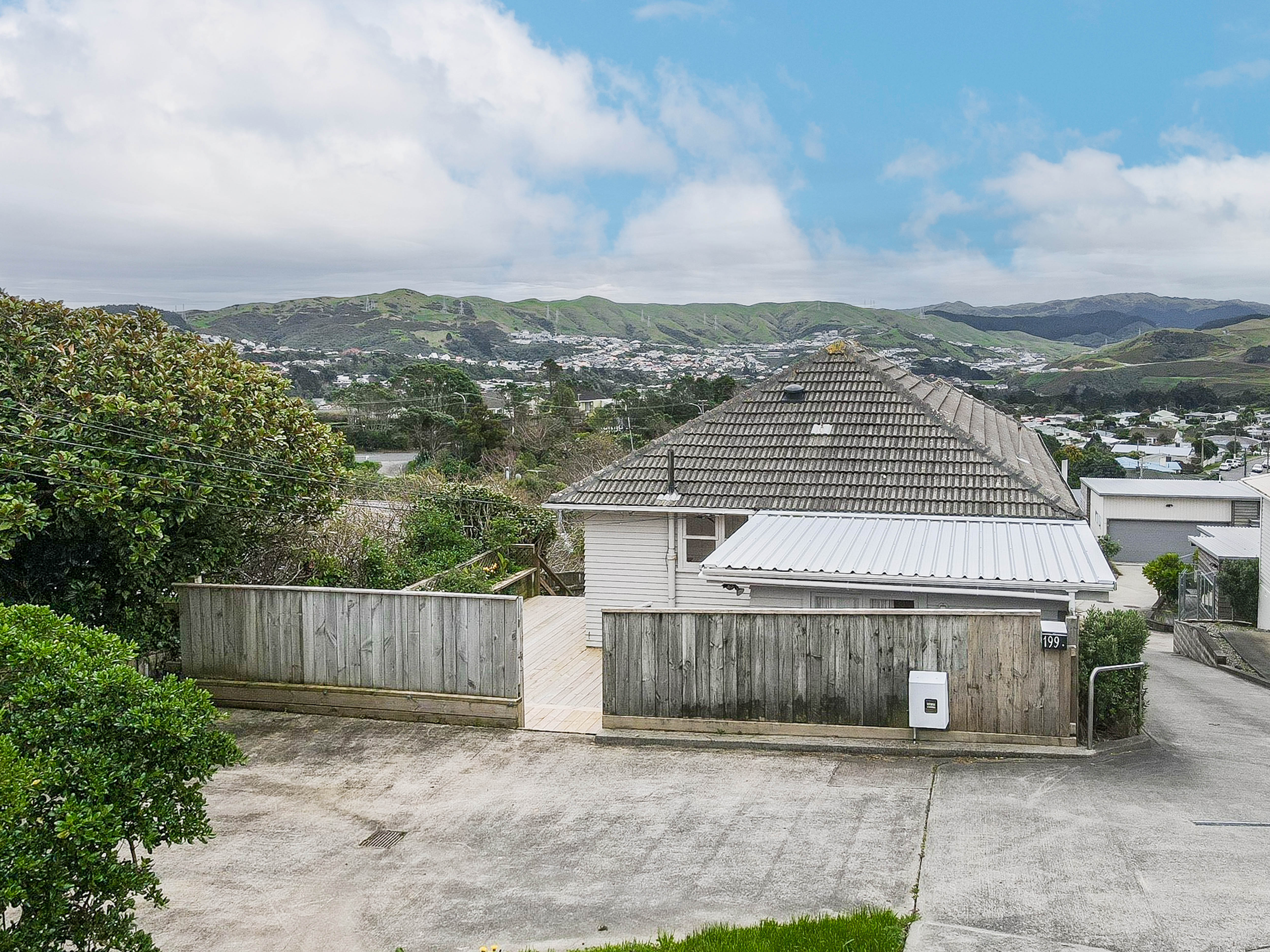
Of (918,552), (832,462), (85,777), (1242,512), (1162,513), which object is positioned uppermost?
(832,462)

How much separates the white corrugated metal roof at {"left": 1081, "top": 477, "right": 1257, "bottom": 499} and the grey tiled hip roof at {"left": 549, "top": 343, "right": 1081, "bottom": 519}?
35604 millimetres

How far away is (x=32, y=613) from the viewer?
19.0ft

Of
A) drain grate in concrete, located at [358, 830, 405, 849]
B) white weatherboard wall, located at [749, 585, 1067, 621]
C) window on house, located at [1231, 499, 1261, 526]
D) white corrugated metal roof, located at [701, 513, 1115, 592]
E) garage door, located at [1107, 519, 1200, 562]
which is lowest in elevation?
garage door, located at [1107, 519, 1200, 562]

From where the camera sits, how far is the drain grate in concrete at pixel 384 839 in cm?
830

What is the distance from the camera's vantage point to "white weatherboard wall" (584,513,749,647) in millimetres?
16016

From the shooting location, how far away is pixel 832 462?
16.3 metres

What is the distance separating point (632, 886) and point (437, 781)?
3073 millimetres

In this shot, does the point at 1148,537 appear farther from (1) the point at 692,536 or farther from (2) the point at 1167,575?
(1) the point at 692,536

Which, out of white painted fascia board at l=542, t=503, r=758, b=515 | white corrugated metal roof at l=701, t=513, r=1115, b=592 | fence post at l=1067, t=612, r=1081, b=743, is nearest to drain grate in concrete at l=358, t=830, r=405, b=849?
white corrugated metal roof at l=701, t=513, r=1115, b=592

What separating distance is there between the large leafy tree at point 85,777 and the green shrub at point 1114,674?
26.2 feet

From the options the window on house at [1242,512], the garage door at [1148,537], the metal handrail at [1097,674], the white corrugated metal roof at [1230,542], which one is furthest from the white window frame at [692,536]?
the window on house at [1242,512]

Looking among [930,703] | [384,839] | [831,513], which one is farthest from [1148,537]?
[384,839]

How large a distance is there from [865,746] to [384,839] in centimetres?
469

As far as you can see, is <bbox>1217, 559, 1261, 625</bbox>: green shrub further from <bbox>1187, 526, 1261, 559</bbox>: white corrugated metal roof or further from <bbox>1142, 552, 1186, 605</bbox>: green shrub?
<bbox>1142, 552, 1186, 605</bbox>: green shrub
